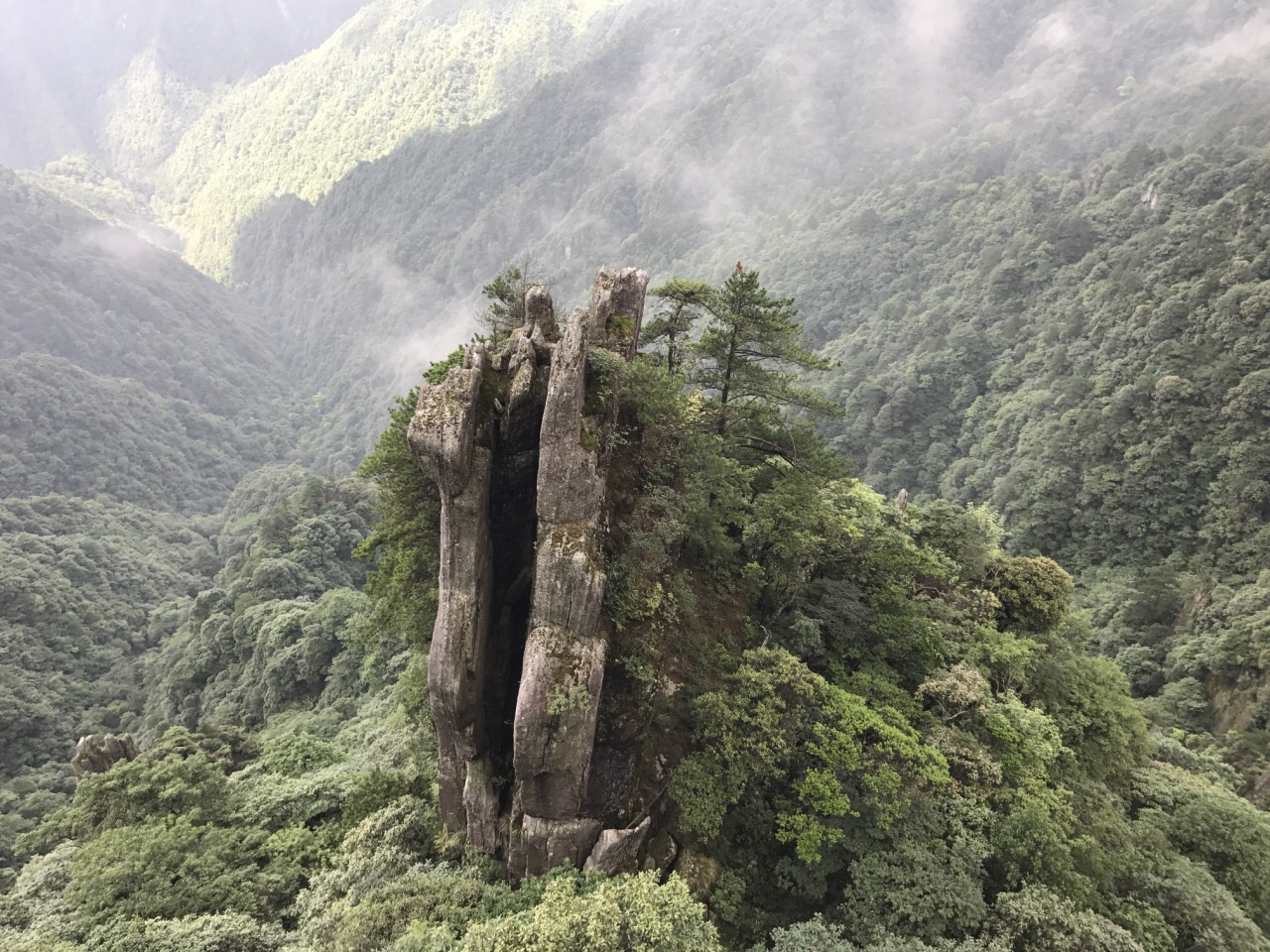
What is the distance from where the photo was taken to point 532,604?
1488 cm

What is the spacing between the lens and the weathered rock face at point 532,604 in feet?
46.6

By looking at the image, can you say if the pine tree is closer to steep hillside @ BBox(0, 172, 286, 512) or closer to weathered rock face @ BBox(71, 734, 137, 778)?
weathered rock face @ BBox(71, 734, 137, 778)

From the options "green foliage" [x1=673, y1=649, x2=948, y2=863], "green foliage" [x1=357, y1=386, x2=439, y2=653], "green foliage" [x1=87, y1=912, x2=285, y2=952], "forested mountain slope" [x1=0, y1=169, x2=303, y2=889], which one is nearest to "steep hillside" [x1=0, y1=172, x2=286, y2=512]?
"forested mountain slope" [x1=0, y1=169, x2=303, y2=889]

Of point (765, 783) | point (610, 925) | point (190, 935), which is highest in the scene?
point (765, 783)

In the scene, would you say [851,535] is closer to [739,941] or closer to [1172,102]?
[739,941]

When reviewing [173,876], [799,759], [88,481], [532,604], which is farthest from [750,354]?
[88,481]

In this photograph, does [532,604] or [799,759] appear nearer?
[532,604]

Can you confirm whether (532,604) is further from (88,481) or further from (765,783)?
(88,481)

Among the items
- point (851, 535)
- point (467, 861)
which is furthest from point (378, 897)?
point (851, 535)

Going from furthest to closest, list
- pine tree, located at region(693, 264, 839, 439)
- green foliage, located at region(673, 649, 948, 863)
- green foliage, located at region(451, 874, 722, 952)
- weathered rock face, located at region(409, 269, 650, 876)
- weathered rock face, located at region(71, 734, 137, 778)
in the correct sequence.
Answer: weathered rock face, located at region(71, 734, 137, 778), pine tree, located at region(693, 264, 839, 439), green foliage, located at region(673, 649, 948, 863), weathered rock face, located at region(409, 269, 650, 876), green foliage, located at region(451, 874, 722, 952)

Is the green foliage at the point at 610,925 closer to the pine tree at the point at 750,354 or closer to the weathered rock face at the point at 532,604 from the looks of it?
the weathered rock face at the point at 532,604

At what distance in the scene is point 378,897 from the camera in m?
14.9

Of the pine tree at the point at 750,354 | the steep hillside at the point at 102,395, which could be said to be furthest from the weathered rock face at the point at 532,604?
the steep hillside at the point at 102,395

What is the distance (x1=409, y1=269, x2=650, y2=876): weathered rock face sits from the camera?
1422 cm
